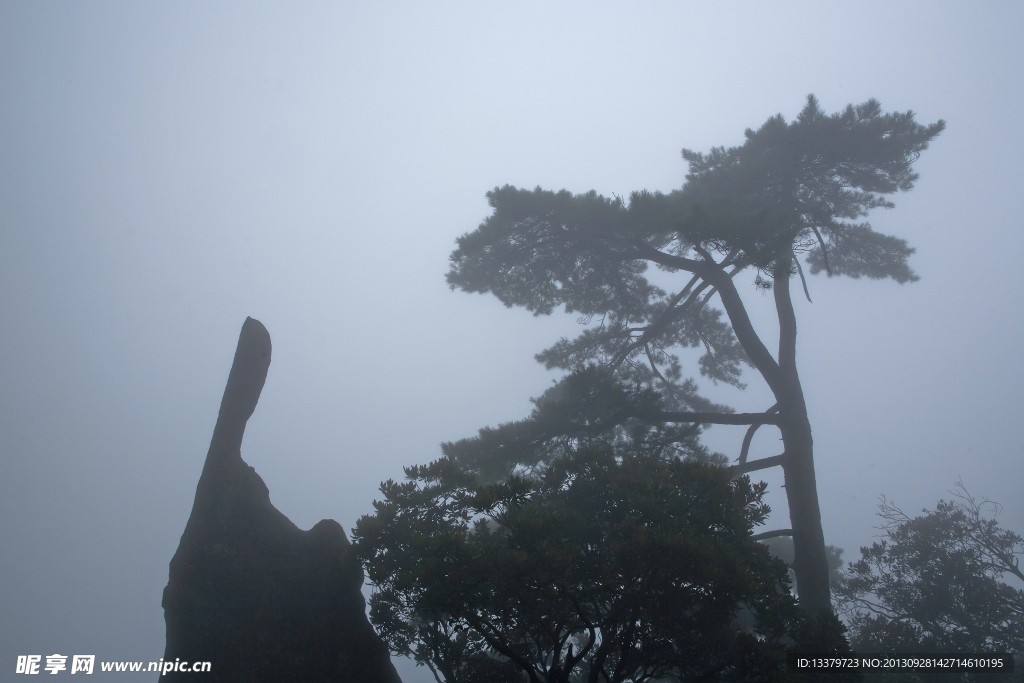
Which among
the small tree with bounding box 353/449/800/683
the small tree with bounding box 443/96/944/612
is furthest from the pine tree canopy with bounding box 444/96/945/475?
the small tree with bounding box 353/449/800/683

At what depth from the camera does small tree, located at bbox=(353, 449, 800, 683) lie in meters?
7.09

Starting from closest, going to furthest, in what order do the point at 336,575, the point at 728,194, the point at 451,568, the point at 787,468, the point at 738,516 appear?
the point at 451,568, the point at 738,516, the point at 336,575, the point at 787,468, the point at 728,194

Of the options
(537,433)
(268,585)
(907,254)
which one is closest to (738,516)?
(537,433)

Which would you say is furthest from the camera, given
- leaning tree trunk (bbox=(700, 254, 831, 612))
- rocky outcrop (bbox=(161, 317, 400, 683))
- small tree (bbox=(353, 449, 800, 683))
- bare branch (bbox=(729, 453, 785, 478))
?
bare branch (bbox=(729, 453, 785, 478))

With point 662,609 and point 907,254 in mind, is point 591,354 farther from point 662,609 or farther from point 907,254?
point 662,609

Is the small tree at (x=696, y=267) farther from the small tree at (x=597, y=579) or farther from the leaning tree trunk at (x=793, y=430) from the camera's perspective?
the small tree at (x=597, y=579)

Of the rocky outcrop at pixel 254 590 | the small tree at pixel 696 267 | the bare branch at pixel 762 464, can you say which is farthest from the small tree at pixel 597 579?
the bare branch at pixel 762 464

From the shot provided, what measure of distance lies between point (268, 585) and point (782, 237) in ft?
36.8

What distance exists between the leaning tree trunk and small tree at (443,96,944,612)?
0.03 meters

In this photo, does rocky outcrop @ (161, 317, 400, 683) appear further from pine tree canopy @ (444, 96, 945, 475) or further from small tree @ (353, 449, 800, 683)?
pine tree canopy @ (444, 96, 945, 475)

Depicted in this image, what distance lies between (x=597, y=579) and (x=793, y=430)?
7.93 meters

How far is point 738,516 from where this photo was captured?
323 inches

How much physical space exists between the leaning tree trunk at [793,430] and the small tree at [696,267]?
0.03 meters

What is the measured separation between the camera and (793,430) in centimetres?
1345
